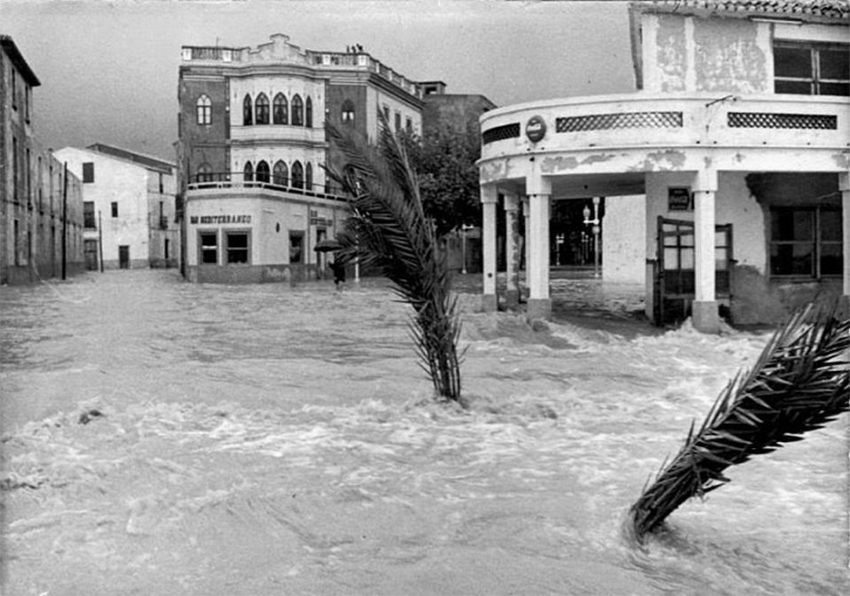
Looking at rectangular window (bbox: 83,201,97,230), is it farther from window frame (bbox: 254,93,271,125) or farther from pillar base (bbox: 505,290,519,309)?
pillar base (bbox: 505,290,519,309)

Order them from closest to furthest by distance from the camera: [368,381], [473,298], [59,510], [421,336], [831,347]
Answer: [831,347] → [59,510] → [421,336] → [368,381] → [473,298]

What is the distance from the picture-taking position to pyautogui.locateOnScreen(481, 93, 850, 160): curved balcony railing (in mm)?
12141

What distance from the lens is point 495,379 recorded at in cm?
966

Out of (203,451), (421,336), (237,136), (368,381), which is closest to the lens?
(203,451)

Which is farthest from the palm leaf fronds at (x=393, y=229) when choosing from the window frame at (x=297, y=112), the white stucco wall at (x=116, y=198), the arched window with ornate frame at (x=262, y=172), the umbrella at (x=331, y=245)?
the arched window with ornate frame at (x=262, y=172)

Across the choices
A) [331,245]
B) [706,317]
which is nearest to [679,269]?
[706,317]

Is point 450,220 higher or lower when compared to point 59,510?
higher

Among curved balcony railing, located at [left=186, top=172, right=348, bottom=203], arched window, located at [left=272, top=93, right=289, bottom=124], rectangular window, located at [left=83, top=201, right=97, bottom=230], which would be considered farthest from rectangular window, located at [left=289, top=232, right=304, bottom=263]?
rectangular window, located at [left=83, top=201, right=97, bottom=230]

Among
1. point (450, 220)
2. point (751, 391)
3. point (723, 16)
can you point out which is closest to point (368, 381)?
point (450, 220)

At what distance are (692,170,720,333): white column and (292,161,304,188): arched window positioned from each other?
20.5 feet

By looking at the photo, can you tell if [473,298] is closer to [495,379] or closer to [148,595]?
[495,379]

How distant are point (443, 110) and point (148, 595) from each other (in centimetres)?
1213

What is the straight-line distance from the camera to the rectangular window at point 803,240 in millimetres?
13773

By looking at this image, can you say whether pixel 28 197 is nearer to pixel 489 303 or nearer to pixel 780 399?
pixel 780 399
